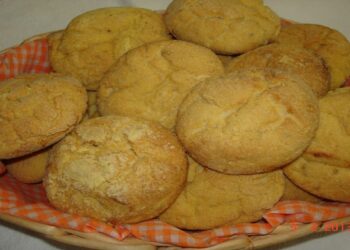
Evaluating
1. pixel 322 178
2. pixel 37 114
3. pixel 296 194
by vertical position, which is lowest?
pixel 296 194

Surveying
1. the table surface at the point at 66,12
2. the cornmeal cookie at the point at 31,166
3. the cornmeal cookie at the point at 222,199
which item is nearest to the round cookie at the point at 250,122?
the cornmeal cookie at the point at 222,199

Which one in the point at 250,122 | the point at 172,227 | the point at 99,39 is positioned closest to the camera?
the point at 250,122

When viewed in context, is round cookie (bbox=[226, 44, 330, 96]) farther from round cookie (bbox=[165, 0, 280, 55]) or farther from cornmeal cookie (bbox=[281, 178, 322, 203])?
cornmeal cookie (bbox=[281, 178, 322, 203])

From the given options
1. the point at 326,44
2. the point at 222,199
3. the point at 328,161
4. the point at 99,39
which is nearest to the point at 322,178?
the point at 328,161

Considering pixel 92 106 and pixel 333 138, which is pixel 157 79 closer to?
pixel 92 106

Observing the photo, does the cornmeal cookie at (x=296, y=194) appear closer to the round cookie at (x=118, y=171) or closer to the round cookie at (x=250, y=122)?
the round cookie at (x=250, y=122)

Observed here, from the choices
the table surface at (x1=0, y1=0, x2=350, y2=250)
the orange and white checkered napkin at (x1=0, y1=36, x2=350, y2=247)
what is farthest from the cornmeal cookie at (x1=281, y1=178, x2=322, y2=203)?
the table surface at (x1=0, y1=0, x2=350, y2=250)

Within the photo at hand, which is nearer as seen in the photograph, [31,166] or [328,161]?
[328,161]
